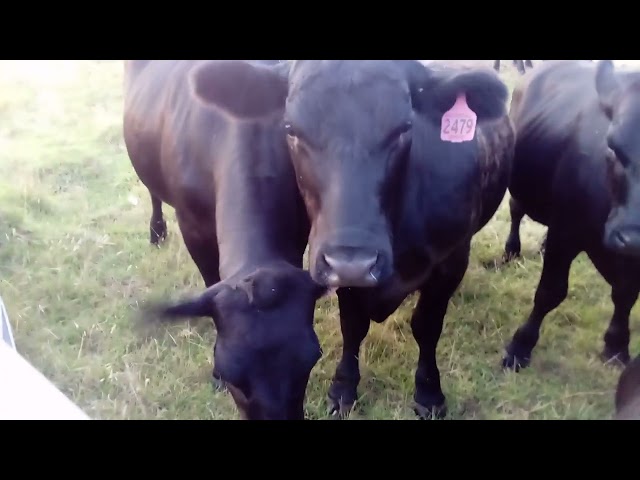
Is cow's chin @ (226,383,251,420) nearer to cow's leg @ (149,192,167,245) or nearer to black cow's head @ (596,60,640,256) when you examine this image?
black cow's head @ (596,60,640,256)

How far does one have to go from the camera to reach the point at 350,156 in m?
2.29

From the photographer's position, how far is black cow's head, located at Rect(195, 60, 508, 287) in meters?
2.22

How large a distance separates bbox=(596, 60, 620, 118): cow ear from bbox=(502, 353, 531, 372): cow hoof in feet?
4.65

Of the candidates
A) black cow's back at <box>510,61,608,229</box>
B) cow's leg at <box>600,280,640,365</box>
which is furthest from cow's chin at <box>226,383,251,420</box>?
cow's leg at <box>600,280,640,365</box>

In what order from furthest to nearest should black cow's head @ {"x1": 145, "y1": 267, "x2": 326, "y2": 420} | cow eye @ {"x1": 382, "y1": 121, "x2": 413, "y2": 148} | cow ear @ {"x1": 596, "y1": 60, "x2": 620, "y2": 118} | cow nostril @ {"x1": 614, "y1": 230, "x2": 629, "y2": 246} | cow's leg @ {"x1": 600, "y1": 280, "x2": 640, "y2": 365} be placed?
cow's leg @ {"x1": 600, "y1": 280, "x2": 640, "y2": 365} < cow ear @ {"x1": 596, "y1": 60, "x2": 620, "y2": 118} < cow nostril @ {"x1": 614, "y1": 230, "x2": 629, "y2": 246} < cow eye @ {"x1": 382, "y1": 121, "x2": 413, "y2": 148} < black cow's head @ {"x1": 145, "y1": 267, "x2": 326, "y2": 420}

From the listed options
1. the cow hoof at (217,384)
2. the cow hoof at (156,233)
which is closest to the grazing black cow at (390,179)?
the cow hoof at (217,384)

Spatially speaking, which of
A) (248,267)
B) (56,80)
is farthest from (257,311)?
(56,80)

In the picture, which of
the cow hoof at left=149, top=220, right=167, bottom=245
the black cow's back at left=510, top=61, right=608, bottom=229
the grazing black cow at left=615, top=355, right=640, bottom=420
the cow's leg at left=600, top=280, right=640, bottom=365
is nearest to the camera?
the grazing black cow at left=615, top=355, right=640, bottom=420

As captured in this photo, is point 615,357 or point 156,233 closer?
point 615,357

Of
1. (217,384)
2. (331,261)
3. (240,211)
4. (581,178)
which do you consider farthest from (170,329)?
(581,178)

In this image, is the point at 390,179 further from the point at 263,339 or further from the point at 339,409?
the point at 339,409

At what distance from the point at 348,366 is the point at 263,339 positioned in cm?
140

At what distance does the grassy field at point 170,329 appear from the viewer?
11.2 feet
